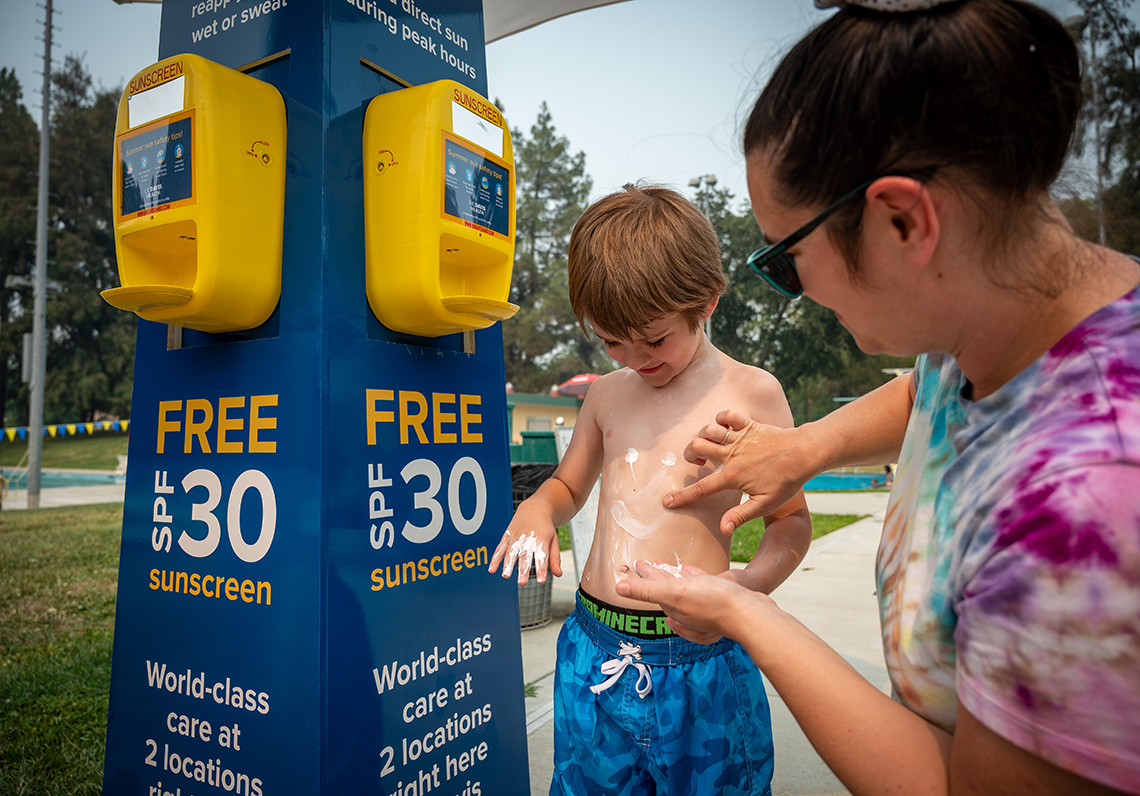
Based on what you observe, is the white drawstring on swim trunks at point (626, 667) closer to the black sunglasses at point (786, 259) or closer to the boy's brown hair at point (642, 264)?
the boy's brown hair at point (642, 264)

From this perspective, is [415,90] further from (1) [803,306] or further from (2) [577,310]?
(1) [803,306]

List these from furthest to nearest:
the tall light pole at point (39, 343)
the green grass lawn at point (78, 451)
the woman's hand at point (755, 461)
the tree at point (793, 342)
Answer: the green grass lawn at point (78, 451) < the tree at point (793, 342) < the tall light pole at point (39, 343) < the woman's hand at point (755, 461)

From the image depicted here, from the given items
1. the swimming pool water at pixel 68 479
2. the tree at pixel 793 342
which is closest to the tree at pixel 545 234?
the tree at pixel 793 342

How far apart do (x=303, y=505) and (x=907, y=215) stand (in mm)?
1339

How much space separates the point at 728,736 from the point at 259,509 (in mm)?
1161

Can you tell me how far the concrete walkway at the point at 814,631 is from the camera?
2.57m

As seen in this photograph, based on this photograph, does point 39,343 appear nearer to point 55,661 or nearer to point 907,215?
point 55,661

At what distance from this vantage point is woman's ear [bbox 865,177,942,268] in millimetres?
724

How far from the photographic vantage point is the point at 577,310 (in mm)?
1654

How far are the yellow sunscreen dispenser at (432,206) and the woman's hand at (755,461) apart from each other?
2.28 ft

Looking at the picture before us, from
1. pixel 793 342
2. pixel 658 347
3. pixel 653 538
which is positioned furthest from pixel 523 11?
pixel 793 342

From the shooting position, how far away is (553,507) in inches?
64.8

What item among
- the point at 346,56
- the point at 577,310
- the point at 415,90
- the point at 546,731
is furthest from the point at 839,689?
the point at 546,731

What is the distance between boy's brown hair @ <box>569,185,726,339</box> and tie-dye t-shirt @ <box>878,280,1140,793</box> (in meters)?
0.79
